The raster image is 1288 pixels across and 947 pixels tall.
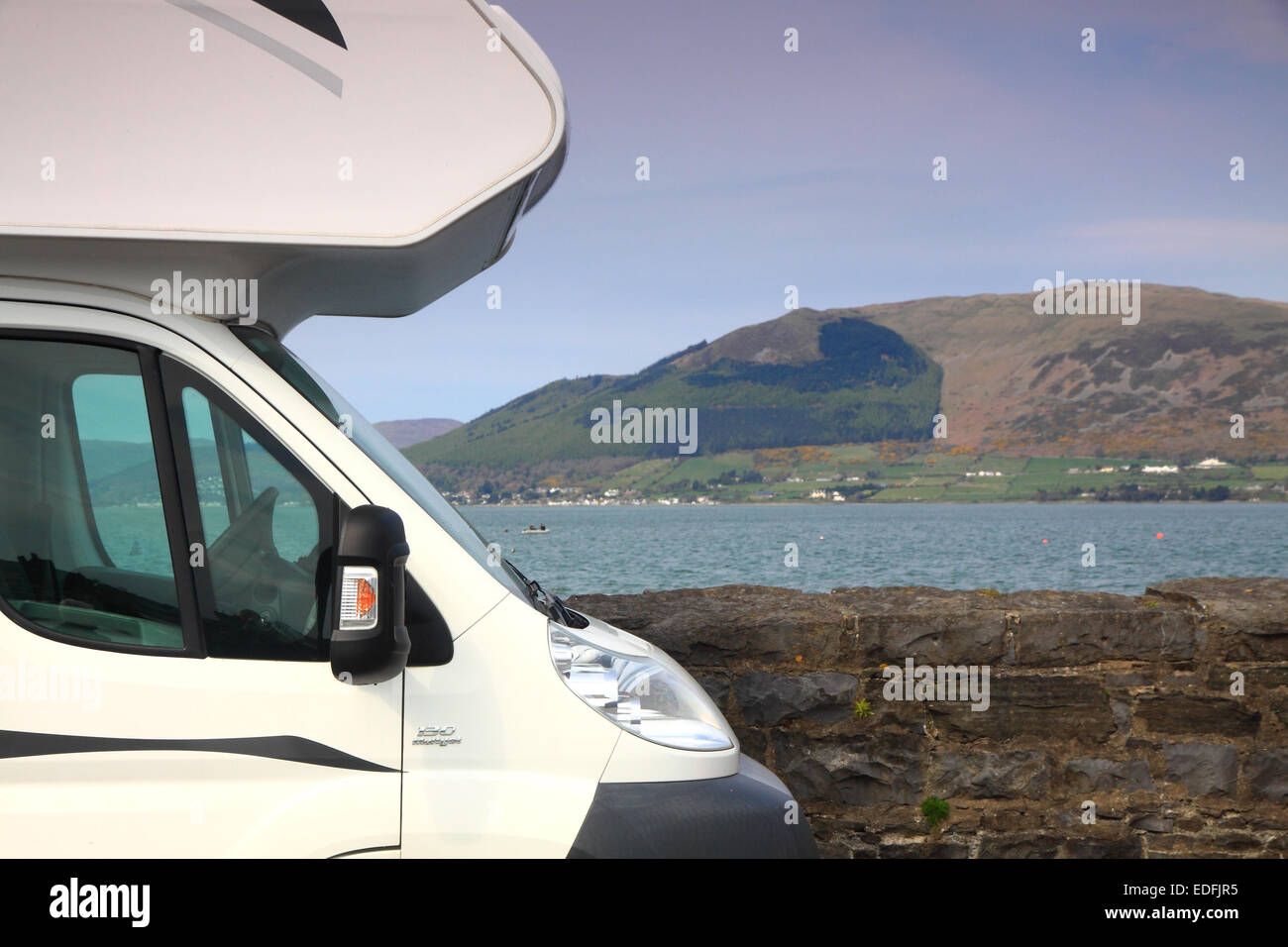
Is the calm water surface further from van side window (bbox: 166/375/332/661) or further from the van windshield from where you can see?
van side window (bbox: 166/375/332/661)

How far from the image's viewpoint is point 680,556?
58.9 m

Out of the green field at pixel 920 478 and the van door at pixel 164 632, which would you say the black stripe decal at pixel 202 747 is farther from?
the green field at pixel 920 478

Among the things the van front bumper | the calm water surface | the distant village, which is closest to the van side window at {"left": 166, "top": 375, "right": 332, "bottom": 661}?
the van front bumper

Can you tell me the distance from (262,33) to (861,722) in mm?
3342

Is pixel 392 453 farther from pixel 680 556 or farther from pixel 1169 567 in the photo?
→ pixel 1169 567

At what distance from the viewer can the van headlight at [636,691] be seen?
7.68 ft

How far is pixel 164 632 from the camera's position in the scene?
219 centimetres

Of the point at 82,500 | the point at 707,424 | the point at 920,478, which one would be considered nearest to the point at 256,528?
the point at 82,500

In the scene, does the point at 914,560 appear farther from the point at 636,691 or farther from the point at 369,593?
the point at 369,593

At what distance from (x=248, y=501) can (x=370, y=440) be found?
12.9 inches

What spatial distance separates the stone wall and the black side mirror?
2349mm

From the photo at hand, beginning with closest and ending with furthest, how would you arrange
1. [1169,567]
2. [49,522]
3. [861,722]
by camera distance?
[49,522] < [861,722] < [1169,567]

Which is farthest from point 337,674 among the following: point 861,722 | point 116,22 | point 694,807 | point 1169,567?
point 1169,567
